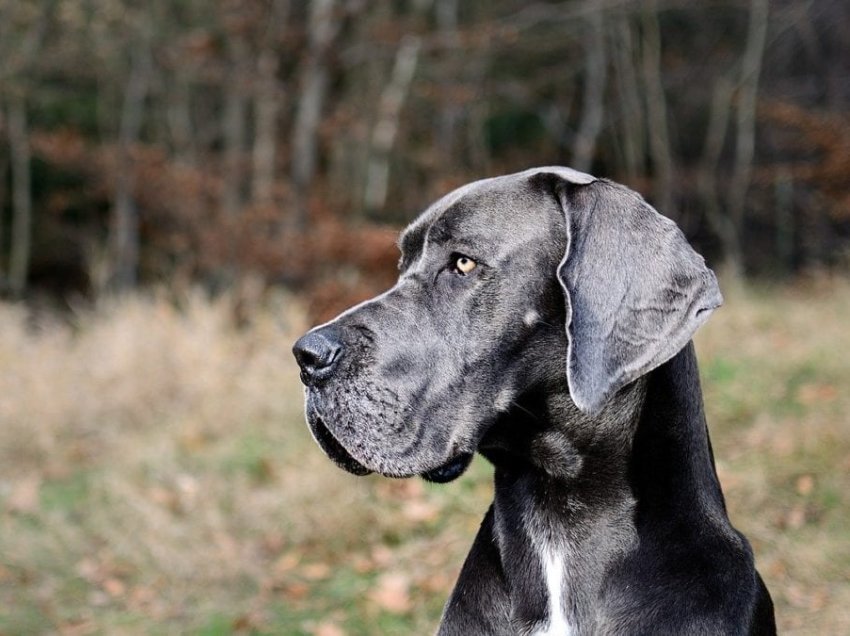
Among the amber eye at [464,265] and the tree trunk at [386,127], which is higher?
the amber eye at [464,265]

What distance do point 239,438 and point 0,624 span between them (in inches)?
108

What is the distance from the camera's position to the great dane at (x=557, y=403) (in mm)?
2475

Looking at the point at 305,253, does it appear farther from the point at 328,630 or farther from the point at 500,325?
the point at 500,325

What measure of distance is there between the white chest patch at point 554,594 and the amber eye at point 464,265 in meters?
0.77

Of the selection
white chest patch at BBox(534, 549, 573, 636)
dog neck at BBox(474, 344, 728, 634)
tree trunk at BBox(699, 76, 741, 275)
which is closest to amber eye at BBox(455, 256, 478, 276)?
dog neck at BBox(474, 344, 728, 634)

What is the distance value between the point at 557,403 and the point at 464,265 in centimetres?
44

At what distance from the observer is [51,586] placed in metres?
5.71

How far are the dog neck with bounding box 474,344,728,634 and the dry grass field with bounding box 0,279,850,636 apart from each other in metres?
2.20

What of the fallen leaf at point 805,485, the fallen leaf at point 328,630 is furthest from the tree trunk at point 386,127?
the fallen leaf at point 328,630

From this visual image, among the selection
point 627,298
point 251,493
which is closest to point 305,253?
point 251,493

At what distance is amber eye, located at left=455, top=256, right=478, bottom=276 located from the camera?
2711mm

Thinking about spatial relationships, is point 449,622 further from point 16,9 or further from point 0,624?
point 16,9

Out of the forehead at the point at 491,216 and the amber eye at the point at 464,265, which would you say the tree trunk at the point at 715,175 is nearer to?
the forehead at the point at 491,216

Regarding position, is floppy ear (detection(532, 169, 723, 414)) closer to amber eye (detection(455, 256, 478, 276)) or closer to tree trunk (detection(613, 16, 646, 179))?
amber eye (detection(455, 256, 478, 276))
